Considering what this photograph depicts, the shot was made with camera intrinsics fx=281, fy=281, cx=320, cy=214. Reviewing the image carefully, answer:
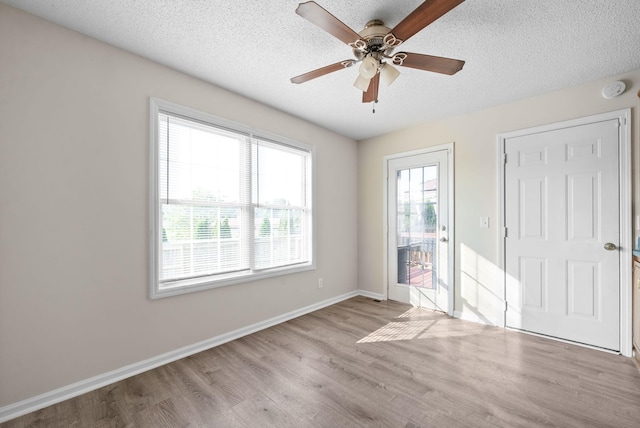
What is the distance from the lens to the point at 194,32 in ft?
6.66

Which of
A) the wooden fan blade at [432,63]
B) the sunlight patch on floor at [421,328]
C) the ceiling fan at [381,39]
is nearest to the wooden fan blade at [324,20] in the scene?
the ceiling fan at [381,39]

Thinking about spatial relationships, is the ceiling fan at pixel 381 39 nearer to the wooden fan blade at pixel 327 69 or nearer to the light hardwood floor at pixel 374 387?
the wooden fan blade at pixel 327 69

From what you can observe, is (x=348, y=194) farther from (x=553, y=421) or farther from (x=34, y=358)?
(x=34, y=358)

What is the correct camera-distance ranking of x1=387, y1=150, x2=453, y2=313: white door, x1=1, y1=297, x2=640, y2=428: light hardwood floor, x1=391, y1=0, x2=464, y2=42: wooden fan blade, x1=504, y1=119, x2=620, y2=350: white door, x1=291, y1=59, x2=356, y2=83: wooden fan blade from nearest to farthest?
1. x1=391, y1=0, x2=464, y2=42: wooden fan blade
2. x1=1, y1=297, x2=640, y2=428: light hardwood floor
3. x1=291, y1=59, x2=356, y2=83: wooden fan blade
4. x1=504, y1=119, x2=620, y2=350: white door
5. x1=387, y1=150, x2=453, y2=313: white door

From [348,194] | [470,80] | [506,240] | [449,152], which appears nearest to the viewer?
Result: [470,80]

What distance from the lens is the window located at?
249 centimetres

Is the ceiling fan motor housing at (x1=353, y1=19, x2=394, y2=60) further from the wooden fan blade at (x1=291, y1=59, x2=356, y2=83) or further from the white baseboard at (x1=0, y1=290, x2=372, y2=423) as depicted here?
the white baseboard at (x1=0, y1=290, x2=372, y2=423)

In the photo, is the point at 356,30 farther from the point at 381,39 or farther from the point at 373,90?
the point at 373,90

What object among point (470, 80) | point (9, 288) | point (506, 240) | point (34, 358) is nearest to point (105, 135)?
point (9, 288)

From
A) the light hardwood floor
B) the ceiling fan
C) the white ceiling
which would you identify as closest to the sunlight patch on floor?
the light hardwood floor

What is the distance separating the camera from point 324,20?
5.10 ft

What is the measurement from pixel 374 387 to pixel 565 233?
250 centimetres

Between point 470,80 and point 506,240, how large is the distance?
1.81 m

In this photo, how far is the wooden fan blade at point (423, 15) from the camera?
1.43 metres
